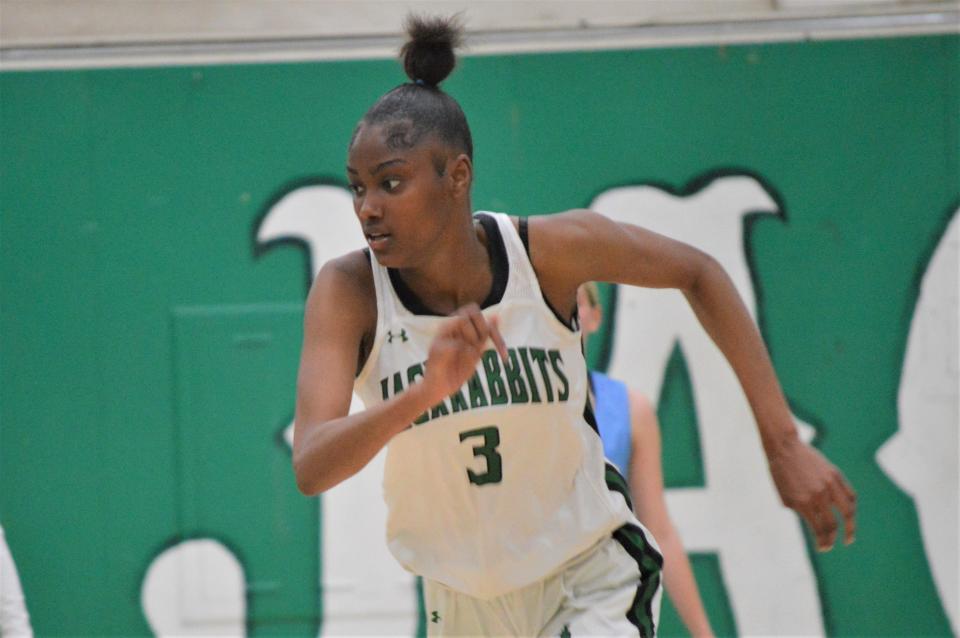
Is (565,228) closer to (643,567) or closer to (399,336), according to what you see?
(399,336)

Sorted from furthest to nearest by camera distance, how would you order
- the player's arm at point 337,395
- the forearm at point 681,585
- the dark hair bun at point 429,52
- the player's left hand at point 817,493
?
the forearm at point 681,585 < the dark hair bun at point 429,52 < the player's left hand at point 817,493 < the player's arm at point 337,395

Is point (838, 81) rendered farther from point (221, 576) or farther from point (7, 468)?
point (7, 468)

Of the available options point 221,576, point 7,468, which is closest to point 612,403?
point 221,576

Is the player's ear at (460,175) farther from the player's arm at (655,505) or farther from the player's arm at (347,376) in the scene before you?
the player's arm at (655,505)

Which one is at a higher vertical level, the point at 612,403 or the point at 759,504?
the point at 612,403

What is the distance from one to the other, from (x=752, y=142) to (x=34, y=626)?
3976mm

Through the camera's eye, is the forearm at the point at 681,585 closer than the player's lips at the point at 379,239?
No

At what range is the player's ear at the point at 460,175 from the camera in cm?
350

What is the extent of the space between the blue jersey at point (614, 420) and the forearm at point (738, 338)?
1.10m

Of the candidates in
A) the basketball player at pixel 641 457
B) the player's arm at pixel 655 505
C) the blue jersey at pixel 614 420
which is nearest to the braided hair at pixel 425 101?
the basketball player at pixel 641 457

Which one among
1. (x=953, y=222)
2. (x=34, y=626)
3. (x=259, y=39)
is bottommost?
(x=34, y=626)

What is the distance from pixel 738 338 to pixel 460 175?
88 centimetres

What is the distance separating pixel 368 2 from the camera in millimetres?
6355

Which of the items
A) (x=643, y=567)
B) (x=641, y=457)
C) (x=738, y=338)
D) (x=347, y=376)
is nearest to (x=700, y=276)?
(x=738, y=338)
